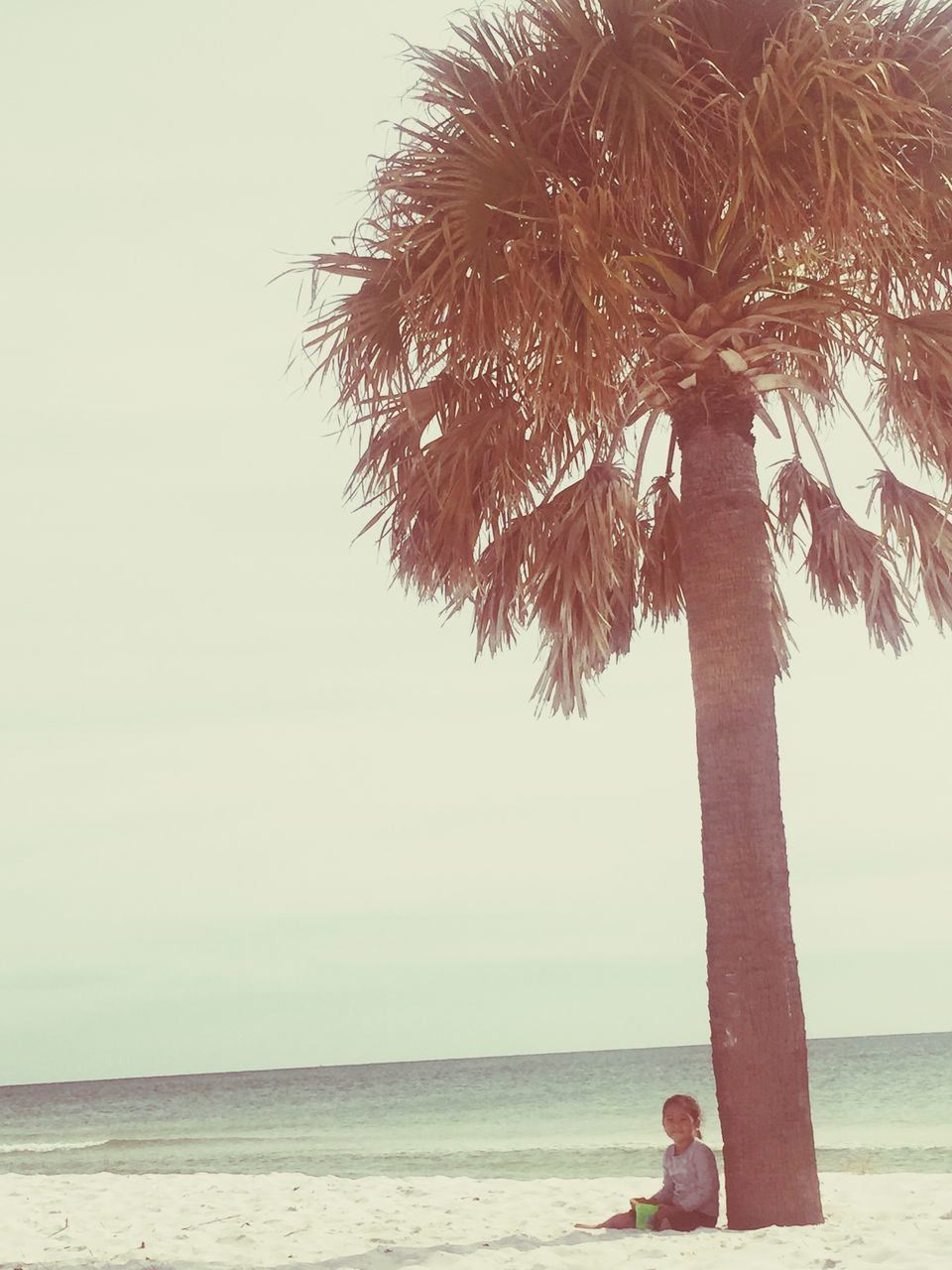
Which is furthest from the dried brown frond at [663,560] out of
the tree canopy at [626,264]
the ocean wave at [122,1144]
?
the ocean wave at [122,1144]

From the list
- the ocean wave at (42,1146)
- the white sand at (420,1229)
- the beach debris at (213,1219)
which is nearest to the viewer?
the white sand at (420,1229)

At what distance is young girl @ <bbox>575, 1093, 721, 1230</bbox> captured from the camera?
23.8ft

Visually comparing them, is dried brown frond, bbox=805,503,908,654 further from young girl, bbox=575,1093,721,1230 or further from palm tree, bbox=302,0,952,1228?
young girl, bbox=575,1093,721,1230

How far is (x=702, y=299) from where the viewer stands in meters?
7.61

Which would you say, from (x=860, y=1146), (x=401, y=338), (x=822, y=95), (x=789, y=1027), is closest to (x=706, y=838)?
(x=789, y=1027)

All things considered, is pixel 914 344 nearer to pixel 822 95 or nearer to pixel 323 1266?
pixel 822 95

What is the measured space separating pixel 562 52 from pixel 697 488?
2.57m

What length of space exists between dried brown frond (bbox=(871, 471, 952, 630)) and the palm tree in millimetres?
549

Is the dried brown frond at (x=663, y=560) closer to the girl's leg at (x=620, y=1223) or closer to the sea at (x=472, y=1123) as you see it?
the girl's leg at (x=620, y=1223)

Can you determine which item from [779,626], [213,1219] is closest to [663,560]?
[779,626]

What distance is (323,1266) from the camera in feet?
21.3

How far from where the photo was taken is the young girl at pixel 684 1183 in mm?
7262

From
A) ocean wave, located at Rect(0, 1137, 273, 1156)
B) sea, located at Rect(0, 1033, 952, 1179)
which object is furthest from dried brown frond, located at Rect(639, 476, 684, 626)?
ocean wave, located at Rect(0, 1137, 273, 1156)

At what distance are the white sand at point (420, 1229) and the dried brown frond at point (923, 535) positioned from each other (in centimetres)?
385
